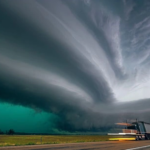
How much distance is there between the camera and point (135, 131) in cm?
4747

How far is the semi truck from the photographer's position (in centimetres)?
4559

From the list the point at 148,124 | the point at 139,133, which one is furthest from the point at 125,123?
the point at 148,124

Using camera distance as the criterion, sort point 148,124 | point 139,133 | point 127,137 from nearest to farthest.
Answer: point 127,137, point 139,133, point 148,124

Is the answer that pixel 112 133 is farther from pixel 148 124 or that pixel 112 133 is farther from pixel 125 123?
pixel 148 124

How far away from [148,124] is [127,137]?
1283 centimetres

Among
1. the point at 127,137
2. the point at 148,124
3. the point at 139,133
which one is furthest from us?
the point at 148,124

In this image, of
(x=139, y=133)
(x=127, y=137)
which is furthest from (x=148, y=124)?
(x=127, y=137)

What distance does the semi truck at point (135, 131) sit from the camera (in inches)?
1795

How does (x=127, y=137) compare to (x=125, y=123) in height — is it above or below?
below

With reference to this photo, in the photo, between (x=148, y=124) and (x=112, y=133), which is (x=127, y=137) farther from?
(x=148, y=124)

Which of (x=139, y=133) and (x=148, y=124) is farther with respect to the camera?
(x=148, y=124)

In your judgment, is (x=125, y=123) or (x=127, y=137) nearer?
(x=127, y=137)

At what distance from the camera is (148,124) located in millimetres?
54469

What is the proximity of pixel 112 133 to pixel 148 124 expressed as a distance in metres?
15.0
